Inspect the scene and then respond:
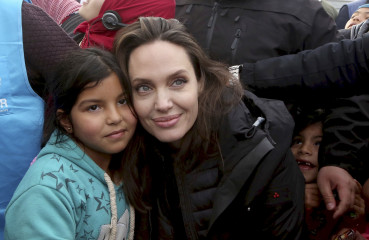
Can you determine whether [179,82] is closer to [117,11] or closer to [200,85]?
[200,85]

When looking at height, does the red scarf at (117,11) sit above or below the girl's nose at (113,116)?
above

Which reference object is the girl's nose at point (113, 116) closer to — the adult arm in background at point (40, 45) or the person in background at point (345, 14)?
the adult arm in background at point (40, 45)

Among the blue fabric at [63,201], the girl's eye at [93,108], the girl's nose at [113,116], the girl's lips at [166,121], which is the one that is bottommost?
the blue fabric at [63,201]

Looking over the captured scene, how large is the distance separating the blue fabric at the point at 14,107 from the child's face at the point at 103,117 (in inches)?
7.3

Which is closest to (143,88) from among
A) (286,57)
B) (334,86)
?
(286,57)

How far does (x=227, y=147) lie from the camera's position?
1554 millimetres

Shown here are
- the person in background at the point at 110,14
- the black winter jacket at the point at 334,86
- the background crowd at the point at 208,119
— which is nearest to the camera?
the background crowd at the point at 208,119

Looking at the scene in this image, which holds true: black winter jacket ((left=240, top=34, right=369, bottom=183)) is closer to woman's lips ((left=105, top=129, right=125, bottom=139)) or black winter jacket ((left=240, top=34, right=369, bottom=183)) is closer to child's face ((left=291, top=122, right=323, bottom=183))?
child's face ((left=291, top=122, right=323, bottom=183))

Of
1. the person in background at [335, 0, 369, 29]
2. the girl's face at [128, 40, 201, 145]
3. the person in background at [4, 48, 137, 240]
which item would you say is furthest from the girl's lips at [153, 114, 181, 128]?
the person in background at [335, 0, 369, 29]

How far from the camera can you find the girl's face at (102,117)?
1.42m

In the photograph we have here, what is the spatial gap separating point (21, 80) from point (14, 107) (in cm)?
9

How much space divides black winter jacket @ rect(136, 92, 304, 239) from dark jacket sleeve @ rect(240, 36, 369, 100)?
15 cm

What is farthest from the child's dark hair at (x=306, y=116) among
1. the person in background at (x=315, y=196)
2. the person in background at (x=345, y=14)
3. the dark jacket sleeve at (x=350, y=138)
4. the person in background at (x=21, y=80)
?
the person in background at (x=345, y=14)

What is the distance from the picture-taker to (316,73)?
1.68 meters
